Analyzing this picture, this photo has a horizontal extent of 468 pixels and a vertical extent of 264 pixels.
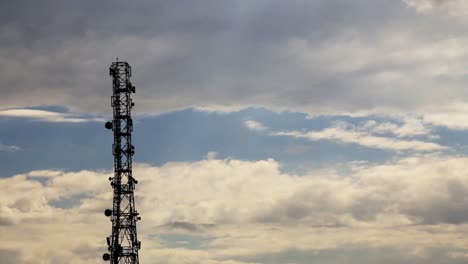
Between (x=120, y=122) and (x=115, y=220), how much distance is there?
1647 centimetres

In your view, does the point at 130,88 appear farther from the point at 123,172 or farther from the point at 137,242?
the point at 137,242

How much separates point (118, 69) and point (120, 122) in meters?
9.08

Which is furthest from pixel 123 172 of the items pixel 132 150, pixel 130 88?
pixel 130 88

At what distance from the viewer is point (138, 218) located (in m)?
138

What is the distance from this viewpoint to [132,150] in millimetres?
140000

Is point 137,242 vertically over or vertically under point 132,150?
under

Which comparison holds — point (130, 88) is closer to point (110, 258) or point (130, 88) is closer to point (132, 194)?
point (132, 194)

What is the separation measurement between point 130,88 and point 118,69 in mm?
3936

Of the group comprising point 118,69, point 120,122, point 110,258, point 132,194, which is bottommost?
point 110,258

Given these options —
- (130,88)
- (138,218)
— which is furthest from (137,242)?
(130,88)

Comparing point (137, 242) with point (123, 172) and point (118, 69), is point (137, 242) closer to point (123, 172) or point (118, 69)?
point (123, 172)

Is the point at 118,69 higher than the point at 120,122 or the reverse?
higher

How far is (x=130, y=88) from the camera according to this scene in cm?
14050

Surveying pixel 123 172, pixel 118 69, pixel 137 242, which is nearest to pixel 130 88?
pixel 118 69
